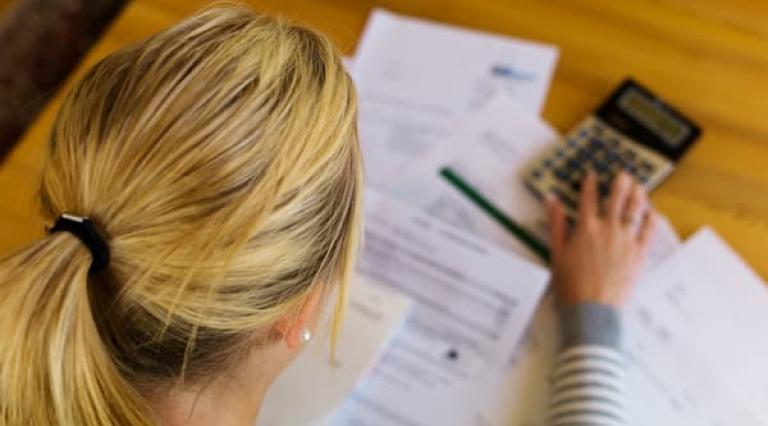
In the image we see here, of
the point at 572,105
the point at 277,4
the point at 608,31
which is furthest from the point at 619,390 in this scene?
the point at 277,4

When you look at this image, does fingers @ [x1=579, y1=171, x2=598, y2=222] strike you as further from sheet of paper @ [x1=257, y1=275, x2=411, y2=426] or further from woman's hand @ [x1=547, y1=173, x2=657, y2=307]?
sheet of paper @ [x1=257, y1=275, x2=411, y2=426]

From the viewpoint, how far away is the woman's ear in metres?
0.51

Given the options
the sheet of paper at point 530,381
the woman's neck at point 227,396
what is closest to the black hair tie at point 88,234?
the woman's neck at point 227,396

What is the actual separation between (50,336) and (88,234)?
6cm

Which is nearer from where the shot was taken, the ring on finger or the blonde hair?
the blonde hair

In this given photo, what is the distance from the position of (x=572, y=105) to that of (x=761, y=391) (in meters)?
0.33

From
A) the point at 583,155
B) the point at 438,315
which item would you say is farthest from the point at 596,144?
the point at 438,315

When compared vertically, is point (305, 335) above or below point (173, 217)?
below

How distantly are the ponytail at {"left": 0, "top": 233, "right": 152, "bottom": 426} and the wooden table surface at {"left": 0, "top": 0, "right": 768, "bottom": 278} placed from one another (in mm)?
353

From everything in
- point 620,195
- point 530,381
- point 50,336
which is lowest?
point 530,381

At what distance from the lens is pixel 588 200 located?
770 millimetres

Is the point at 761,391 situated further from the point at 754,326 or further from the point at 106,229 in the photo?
the point at 106,229

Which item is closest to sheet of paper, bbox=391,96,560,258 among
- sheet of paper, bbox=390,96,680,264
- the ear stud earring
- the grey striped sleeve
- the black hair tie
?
sheet of paper, bbox=390,96,680,264

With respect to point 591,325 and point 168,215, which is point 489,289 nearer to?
point 591,325
